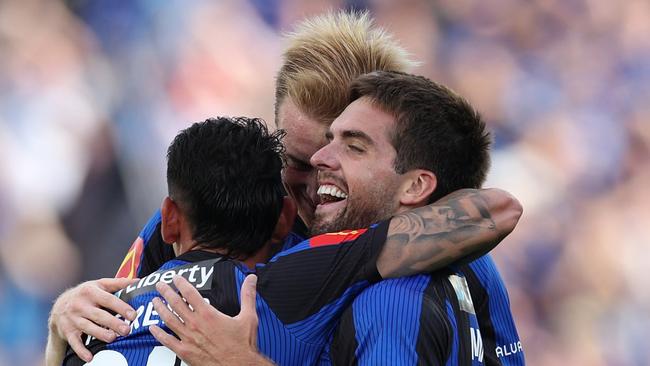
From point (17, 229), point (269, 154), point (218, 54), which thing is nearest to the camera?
point (269, 154)

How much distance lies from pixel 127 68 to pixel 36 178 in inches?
38.3

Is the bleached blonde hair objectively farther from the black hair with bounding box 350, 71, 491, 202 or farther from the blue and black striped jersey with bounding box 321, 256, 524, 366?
the blue and black striped jersey with bounding box 321, 256, 524, 366

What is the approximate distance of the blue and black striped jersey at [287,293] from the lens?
94.2 inches

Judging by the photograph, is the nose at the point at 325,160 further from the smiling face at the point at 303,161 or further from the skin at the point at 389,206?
the smiling face at the point at 303,161

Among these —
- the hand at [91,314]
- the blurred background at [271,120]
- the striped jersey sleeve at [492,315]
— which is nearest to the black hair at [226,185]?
the hand at [91,314]

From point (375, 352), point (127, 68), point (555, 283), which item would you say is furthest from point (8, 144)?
point (375, 352)

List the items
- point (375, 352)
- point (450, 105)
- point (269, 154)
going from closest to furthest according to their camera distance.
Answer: point (375, 352) → point (269, 154) → point (450, 105)

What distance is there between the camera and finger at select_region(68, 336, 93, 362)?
2508 millimetres

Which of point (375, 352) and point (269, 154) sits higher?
point (269, 154)

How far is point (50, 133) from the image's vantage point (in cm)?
622

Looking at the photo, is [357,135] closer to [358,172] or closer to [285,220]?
[358,172]

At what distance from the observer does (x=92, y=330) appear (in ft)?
8.21

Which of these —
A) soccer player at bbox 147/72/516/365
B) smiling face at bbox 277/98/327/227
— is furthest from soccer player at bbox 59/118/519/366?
smiling face at bbox 277/98/327/227

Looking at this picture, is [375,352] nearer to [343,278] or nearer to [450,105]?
[343,278]
